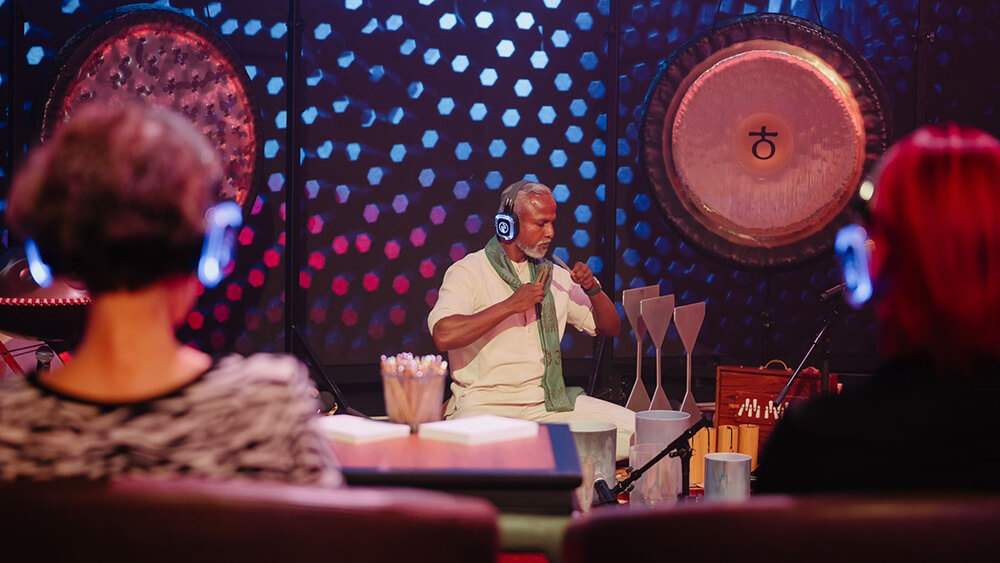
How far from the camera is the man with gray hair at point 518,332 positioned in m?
3.08

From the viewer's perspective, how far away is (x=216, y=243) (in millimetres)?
1046

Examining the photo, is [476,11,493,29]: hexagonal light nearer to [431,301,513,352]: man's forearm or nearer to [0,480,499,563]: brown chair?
[431,301,513,352]: man's forearm

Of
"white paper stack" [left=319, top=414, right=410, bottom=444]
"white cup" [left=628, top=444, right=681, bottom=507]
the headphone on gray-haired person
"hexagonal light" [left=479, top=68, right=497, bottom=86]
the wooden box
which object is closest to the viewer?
"white paper stack" [left=319, top=414, right=410, bottom=444]

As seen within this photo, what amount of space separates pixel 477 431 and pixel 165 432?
0.68 meters

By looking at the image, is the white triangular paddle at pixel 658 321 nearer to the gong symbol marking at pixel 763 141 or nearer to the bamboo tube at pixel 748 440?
the bamboo tube at pixel 748 440

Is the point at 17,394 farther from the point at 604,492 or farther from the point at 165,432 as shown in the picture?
the point at 604,492

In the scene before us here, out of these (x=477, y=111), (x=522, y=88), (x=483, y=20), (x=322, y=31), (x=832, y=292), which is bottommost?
(x=832, y=292)

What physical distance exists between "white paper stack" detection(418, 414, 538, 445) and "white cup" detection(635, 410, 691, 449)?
3.52 feet

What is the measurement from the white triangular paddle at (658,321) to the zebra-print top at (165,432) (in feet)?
7.88

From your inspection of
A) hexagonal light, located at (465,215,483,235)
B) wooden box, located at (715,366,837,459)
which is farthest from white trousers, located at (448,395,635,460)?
hexagonal light, located at (465,215,483,235)

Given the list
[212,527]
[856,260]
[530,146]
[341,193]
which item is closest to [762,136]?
[530,146]

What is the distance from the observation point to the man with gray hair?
10.1 ft

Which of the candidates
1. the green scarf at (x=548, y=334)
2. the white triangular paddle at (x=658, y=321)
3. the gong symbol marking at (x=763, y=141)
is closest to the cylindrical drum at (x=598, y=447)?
the green scarf at (x=548, y=334)

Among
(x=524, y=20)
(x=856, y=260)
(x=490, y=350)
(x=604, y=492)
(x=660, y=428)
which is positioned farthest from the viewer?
(x=524, y=20)
